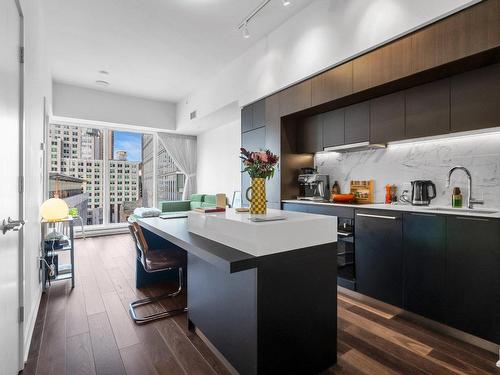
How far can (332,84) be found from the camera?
301cm

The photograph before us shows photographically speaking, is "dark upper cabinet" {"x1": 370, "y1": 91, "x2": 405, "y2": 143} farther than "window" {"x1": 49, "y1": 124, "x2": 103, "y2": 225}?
No

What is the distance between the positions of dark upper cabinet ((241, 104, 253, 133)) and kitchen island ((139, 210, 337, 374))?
2.67 meters

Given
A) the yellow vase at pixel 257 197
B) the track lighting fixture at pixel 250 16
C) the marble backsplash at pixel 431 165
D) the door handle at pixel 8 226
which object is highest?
the track lighting fixture at pixel 250 16

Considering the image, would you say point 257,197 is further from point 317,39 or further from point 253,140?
point 253,140

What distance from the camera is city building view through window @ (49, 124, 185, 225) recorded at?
20.6 feet

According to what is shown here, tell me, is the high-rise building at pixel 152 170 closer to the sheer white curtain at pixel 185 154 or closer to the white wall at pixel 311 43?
the sheer white curtain at pixel 185 154

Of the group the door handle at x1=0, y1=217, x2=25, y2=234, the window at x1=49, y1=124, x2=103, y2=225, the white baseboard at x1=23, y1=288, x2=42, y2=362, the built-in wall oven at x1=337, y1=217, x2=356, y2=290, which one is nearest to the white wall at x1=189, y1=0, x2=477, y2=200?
→ the built-in wall oven at x1=337, y1=217, x2=356, y2=290

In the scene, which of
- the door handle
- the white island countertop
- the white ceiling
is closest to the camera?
the door handle

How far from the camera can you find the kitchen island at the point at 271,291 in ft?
4.85

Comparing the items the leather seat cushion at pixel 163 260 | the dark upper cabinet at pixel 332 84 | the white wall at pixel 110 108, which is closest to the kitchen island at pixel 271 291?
the leather seat cushion at pixel 163 260

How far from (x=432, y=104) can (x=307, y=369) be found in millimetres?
2383

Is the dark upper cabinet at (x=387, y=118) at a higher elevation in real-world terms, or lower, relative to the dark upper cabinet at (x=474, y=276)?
→ higher

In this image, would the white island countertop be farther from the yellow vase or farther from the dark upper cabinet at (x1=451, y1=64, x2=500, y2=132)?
the dark upper cabinet at (x1=451, y1=64, x2=500, y2=132)

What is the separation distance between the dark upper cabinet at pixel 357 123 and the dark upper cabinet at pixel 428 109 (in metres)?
0.43
